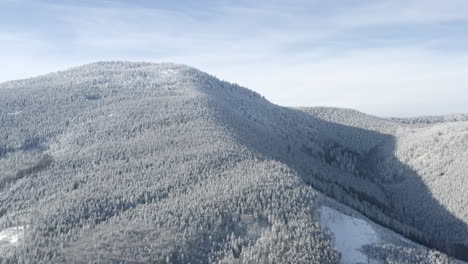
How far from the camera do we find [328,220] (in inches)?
7726

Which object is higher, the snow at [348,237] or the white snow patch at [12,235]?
the snow at [348,237]

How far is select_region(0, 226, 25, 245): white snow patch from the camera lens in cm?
17757

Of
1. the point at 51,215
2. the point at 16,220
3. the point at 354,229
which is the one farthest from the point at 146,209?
the point at 354,229

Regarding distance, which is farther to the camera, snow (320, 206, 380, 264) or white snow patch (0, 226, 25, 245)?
white snow patch (0, 226, 25, 245)

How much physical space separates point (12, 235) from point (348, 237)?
116244mm

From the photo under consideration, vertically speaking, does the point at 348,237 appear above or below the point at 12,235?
above

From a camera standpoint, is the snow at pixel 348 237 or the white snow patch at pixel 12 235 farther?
the white snow patch at pixel 12 235

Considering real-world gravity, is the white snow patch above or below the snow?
below

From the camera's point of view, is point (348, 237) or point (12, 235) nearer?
point (12, 235)

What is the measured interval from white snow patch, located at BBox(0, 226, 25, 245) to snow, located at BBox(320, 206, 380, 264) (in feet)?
343

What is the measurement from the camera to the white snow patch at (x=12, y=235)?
178m

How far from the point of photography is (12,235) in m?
182

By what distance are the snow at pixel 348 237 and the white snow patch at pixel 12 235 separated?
343 ft

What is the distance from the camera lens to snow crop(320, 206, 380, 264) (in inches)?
6909
